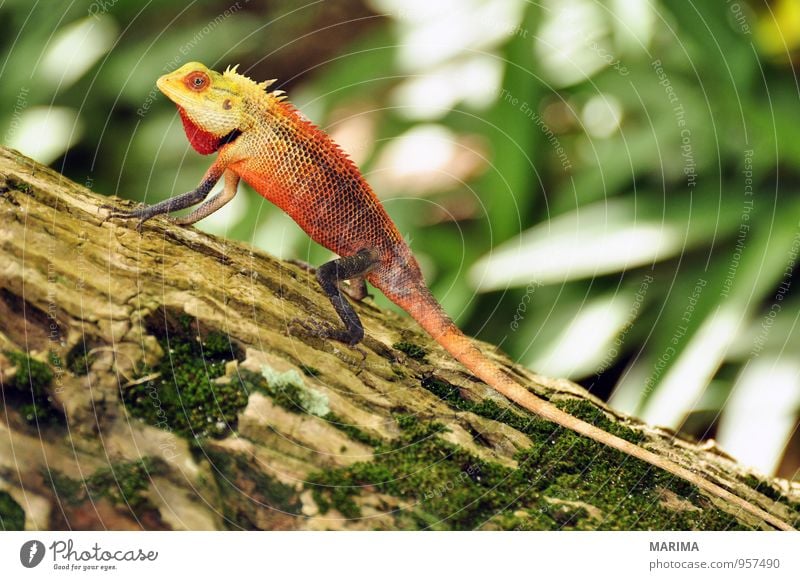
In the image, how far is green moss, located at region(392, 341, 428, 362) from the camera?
198 centimetres

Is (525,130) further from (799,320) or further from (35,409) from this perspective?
(35,409)

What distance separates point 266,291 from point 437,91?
0.96 metres

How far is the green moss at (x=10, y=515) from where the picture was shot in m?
1.71

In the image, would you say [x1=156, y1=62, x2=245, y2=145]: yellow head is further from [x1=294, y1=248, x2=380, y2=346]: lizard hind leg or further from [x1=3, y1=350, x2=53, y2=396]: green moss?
[x1=3, y1=350, x2=53, y2=396]: green moss

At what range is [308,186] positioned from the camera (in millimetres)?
1954

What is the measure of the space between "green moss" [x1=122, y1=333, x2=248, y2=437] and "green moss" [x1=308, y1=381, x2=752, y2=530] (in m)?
0.26

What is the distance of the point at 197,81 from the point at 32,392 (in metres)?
0.87

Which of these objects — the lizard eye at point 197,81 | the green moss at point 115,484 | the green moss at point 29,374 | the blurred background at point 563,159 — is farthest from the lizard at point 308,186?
the green moss at point 115,484

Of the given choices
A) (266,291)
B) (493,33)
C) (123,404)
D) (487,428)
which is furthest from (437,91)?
(123,404)

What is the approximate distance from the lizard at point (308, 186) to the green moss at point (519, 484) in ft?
0.17

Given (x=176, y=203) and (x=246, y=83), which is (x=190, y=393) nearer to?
(x=176, y=203)

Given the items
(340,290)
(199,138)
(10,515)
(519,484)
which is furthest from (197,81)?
(519,484)

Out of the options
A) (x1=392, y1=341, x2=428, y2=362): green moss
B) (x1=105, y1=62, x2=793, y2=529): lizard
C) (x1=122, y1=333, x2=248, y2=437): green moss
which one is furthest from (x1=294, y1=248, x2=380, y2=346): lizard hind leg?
(x1=122, y1=333, x2=248, y2=437): green moss

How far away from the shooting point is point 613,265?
7.76 feet
